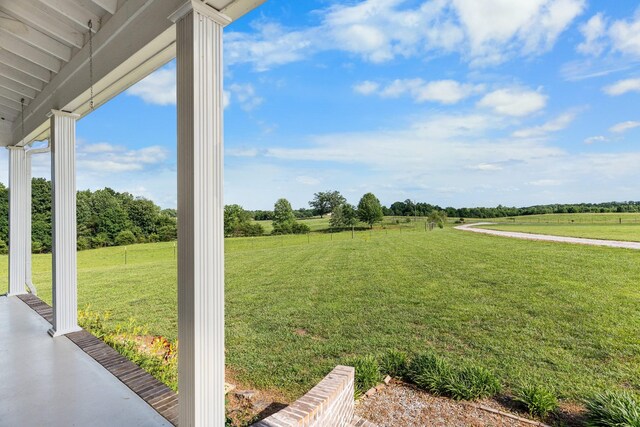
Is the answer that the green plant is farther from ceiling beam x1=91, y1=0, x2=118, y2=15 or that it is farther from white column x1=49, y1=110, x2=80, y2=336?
white column x1=49, y1=110, x2=80, y2=336

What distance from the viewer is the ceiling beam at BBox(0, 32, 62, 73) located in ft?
7.00

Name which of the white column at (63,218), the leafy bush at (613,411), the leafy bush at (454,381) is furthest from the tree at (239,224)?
the leafy bush at (613,411)

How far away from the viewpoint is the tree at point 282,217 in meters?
14.7

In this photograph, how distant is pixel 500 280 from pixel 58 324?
8087 mm

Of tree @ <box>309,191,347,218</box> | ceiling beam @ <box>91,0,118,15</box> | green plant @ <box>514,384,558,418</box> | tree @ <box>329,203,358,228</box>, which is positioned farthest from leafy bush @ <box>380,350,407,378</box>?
tree @ <box>309,191,347,218</box>

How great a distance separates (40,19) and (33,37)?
357 mm

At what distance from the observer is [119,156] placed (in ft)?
37.1

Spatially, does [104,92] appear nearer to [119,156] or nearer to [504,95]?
[119,156]

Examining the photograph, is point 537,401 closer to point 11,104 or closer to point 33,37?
point 33,37

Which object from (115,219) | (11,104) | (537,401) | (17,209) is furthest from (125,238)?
(537,401)

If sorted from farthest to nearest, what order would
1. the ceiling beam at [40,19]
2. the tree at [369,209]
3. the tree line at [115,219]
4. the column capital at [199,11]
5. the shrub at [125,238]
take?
the tree at [369,209] < the shrub at [125,238] < the tree line at [115,219] < the ceiling beam at [40,19] < the column capital at [199,11]

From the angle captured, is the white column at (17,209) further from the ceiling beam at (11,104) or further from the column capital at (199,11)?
the column capital at (199,11)

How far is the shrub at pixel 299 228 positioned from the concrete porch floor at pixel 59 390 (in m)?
12.8

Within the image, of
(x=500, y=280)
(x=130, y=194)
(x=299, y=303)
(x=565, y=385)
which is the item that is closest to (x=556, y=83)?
(x=500, y=280)
